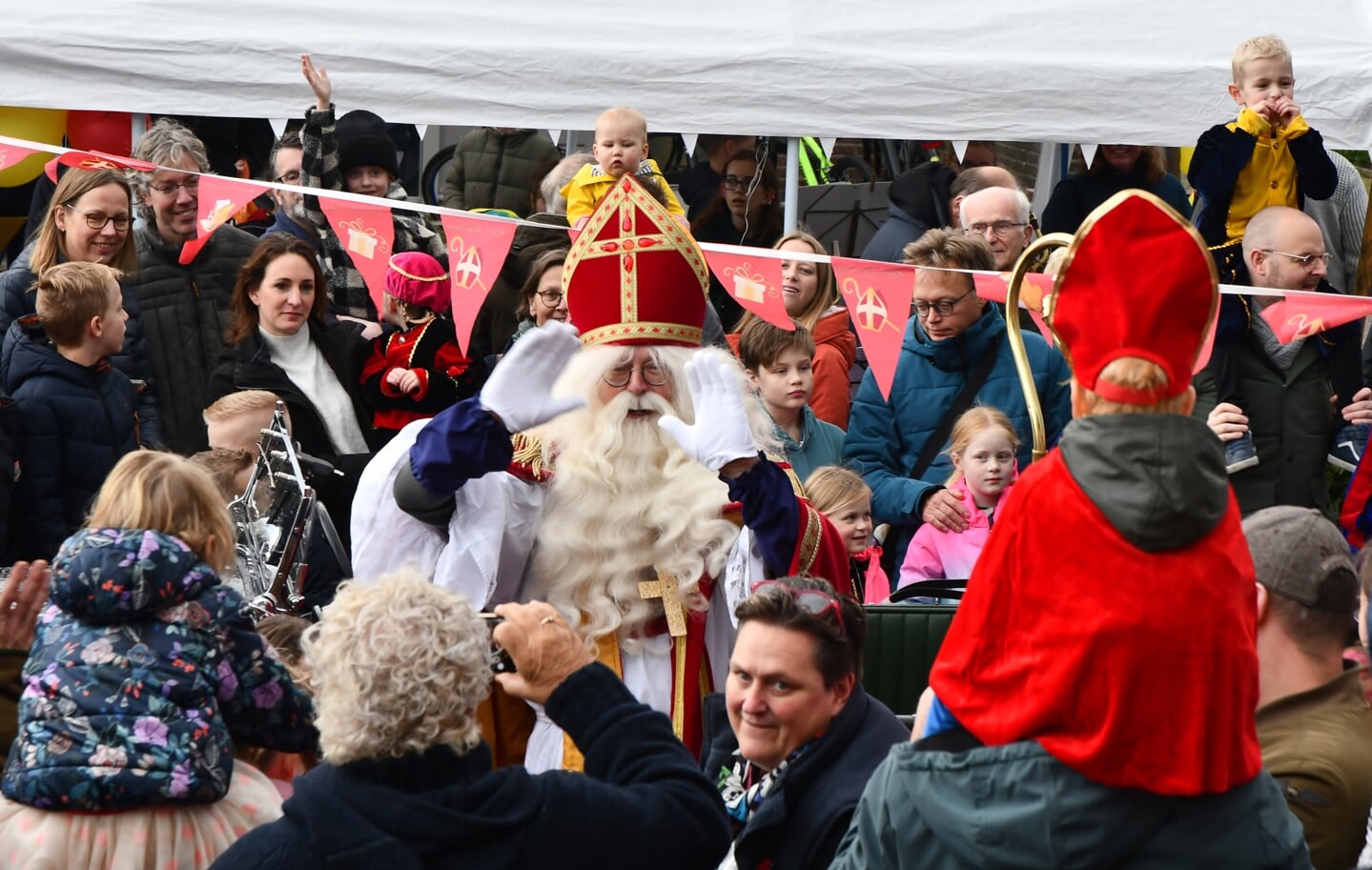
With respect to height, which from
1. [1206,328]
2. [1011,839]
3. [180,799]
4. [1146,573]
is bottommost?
[180,799]

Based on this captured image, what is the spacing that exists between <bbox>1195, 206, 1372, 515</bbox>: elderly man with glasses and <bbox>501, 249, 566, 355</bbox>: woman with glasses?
2387mm

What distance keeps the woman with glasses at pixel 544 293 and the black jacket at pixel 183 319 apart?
112 cm

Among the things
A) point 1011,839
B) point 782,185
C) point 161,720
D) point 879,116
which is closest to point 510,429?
point 161,720

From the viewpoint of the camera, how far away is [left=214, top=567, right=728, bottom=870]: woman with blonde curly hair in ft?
9.45

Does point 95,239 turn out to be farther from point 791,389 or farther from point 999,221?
point 999,221

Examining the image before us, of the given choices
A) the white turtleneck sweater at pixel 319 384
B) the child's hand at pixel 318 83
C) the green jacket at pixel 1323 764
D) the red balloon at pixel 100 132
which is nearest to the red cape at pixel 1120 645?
the green jacket at pixel 1323 764

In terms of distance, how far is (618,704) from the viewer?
3.21 metres

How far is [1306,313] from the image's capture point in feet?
22.0

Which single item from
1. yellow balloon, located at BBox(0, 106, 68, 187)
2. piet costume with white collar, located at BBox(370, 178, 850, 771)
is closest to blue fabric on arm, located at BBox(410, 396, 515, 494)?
piet costume with white collar, located at BBox(370, 178, 850, 771)

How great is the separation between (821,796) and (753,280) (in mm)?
3839

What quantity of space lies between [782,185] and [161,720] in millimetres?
7197

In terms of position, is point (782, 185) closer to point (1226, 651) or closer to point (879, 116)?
point (879, 116)

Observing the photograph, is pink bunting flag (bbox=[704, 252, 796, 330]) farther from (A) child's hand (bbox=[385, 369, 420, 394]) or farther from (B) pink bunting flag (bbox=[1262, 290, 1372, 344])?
(B) pink bunting flag (bbox=[1262, 290, 1372, 344])

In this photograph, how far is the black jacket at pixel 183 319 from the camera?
6.98 metres
